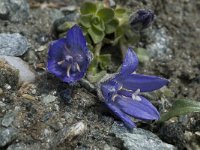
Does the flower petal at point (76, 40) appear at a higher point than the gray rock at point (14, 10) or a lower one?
higher

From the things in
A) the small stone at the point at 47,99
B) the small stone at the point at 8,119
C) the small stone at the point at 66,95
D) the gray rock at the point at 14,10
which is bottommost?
the small stone at the point at 8,119

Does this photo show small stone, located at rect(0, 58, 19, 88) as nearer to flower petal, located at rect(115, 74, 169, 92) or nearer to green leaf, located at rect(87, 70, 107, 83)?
green leaf, located at rect(87, 70, 107, 83)

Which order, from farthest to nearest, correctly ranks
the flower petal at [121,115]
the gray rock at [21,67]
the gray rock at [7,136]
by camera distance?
the gray rock at [21,67] < the flower petal at [121,115] < the gray rock at [7,136]

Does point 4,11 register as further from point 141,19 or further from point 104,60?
point 141,19

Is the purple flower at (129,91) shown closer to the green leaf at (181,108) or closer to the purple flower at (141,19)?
the green leaf at (181,108)

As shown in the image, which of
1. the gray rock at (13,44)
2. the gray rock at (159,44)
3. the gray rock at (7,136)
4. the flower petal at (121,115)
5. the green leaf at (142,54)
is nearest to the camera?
the gray rock at (7,136)

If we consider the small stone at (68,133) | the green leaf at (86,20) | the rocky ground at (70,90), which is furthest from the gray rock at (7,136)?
the green leaf at (86,20)
